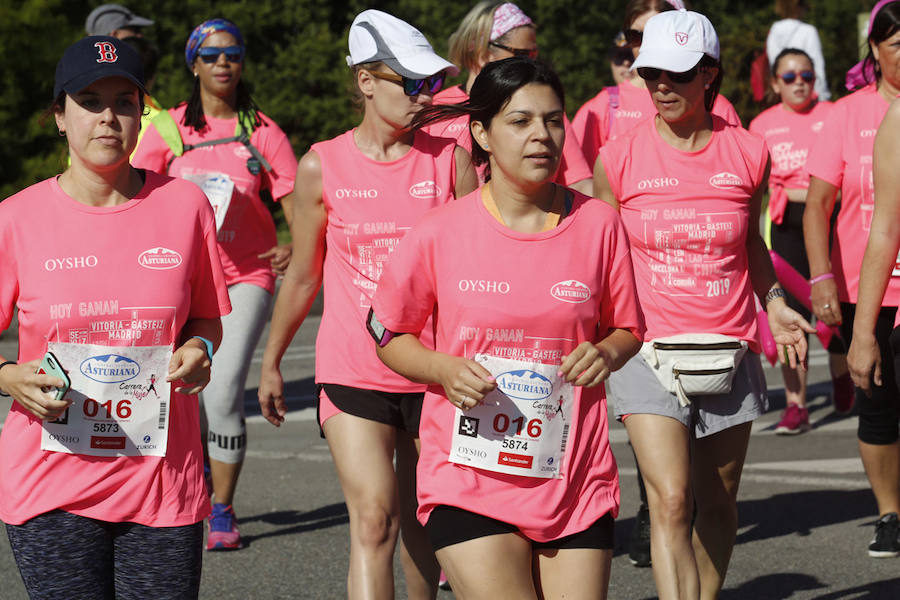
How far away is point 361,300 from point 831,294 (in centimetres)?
210

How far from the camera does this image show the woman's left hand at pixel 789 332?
519 centimetres

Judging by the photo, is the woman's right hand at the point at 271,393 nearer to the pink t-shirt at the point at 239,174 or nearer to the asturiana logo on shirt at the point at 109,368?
the asturiana logo on shirt at the point at 109,368

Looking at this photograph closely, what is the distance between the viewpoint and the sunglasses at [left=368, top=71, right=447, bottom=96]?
5121 millimetres

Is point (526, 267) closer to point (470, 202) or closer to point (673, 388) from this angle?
point (470, 202)

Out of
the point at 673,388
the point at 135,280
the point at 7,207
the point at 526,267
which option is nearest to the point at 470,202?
the point at 526,267

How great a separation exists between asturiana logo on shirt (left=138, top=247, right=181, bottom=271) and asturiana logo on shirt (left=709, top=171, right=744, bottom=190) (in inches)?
87.5

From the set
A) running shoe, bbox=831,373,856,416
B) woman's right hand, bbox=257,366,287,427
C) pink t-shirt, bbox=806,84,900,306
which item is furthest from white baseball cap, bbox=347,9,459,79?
running shoe, bbox=831,373,856,416

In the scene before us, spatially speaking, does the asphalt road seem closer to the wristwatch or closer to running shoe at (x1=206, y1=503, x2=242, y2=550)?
running shoe at (x1=206, y1=503, x2=242, y2=550)

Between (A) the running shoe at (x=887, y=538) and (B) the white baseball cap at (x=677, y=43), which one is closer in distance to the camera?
(B) the white baseball cap at (x=677, y=43)

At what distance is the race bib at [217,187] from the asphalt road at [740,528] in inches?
63.7

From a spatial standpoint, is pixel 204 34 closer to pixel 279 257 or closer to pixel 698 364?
pixel 279 257

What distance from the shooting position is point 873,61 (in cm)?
612

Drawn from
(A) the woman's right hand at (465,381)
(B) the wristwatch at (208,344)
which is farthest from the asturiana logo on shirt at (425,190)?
(A) the woman's right hand at (465,381)

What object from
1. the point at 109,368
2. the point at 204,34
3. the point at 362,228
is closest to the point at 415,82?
the point at 362,228
